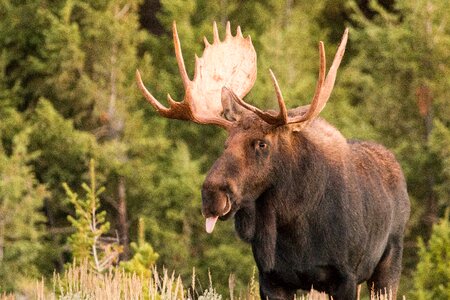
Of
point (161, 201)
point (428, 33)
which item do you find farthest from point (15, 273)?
point (428, 33)

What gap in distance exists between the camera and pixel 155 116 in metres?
33.9

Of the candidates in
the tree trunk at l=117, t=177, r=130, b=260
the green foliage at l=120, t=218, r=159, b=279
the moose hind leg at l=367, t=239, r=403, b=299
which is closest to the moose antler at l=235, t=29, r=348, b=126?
the moose hind leg at l=367, t=239, r=403, b=299

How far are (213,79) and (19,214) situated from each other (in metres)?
17.6

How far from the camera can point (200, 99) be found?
38.6 feet

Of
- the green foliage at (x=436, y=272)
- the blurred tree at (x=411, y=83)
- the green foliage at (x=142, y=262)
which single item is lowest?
the green foliage at (x=436, y=272)

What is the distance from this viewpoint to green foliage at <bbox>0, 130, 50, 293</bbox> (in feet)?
94.6

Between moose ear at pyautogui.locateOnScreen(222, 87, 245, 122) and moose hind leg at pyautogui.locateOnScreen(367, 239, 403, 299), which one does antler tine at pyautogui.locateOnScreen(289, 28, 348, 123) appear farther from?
moose hind leg at pyautogui.locateOnScreen(367, 239, 403, 299)

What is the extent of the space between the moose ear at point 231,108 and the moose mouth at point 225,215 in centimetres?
80

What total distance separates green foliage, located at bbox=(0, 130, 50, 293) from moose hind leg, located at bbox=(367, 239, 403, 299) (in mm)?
16572

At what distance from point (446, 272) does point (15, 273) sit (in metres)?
10.8

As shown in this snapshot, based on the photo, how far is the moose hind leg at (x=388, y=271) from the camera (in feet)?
39.9

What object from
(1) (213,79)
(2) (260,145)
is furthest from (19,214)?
(2) (260,145)

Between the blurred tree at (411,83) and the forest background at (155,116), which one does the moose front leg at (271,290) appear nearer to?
the forest background at (155,116)

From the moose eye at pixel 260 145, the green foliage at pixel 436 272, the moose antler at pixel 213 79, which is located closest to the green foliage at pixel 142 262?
the moose antler at pixel 213 79
